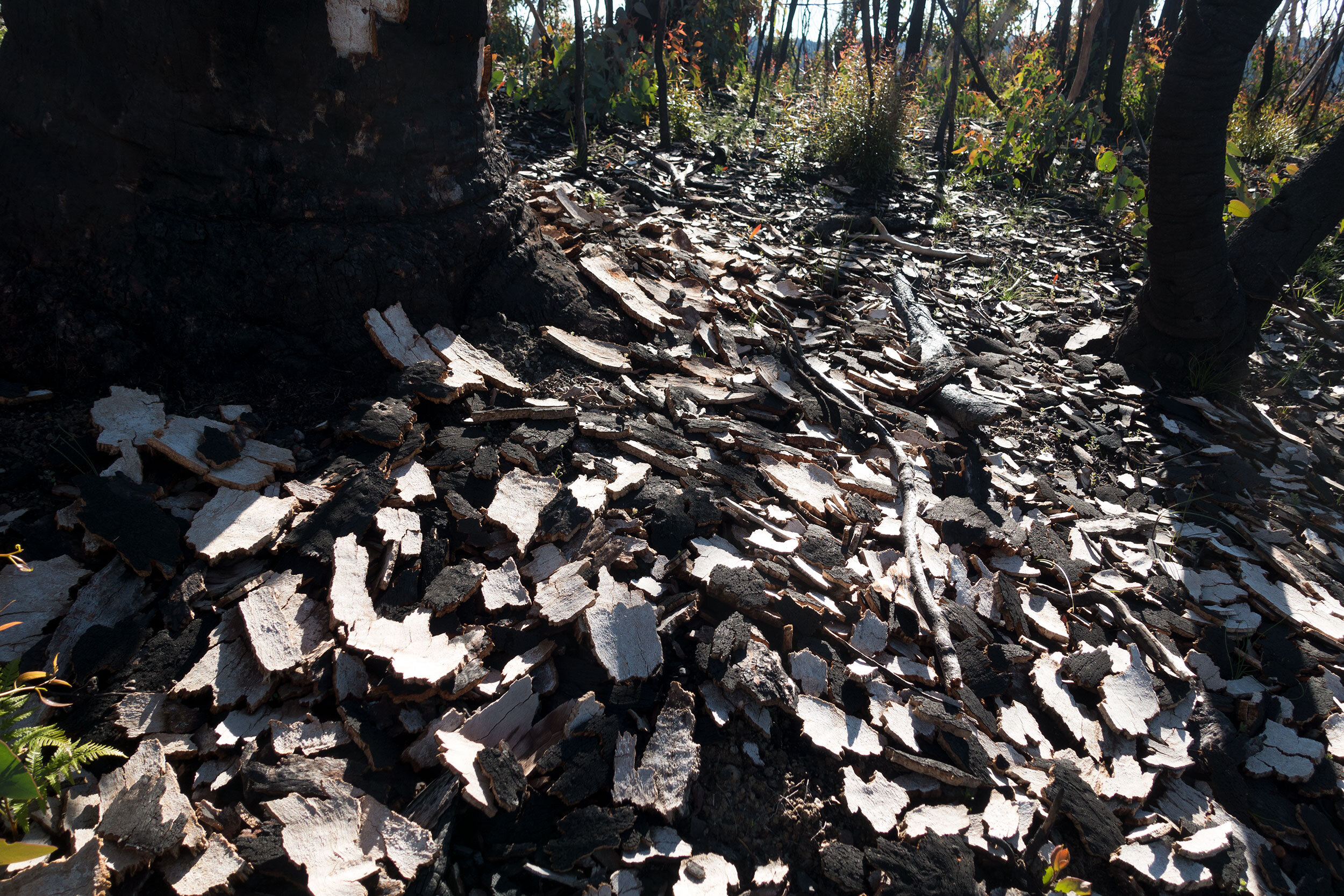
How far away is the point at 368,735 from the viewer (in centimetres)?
169

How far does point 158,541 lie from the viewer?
187 cm

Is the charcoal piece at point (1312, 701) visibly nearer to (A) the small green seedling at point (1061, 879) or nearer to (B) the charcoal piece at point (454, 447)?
(A) the small green seedling at point (1061, 879)

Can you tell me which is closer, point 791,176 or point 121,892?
point 121,892

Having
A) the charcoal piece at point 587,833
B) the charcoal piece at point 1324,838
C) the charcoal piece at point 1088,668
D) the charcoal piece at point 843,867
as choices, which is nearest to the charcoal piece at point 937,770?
the charcoal piece at point 843,867

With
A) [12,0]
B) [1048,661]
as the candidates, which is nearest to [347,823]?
[1048,661]

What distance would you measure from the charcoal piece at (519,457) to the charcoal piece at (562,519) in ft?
0.54

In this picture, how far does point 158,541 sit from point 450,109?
1831mm

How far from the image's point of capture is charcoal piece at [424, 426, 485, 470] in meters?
2.27

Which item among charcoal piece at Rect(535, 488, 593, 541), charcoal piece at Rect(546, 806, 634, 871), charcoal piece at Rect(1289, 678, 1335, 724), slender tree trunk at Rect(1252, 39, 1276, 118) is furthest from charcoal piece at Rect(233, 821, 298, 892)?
slender tree trunk at Rect(1252, 39, 1276, 118)

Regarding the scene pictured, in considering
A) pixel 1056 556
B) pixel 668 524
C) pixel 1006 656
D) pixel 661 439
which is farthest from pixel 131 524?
pixel 1056 556

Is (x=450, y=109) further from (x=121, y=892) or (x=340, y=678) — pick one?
(x=121, y=892)

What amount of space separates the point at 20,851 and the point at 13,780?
0.15 metres

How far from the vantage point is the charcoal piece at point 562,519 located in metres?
2.13

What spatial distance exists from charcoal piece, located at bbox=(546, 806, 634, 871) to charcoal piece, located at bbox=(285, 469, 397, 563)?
39.3 inches
